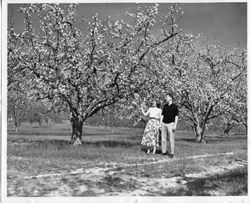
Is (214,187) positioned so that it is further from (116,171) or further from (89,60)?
(89,60)

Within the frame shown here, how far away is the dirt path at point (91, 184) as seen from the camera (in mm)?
6617

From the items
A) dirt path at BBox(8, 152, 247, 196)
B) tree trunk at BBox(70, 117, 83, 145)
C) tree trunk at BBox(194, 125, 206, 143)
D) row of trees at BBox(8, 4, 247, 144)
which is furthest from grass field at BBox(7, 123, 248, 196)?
tree trunk at BBox(194, 125, 206, 143)

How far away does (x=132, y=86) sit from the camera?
9703 millimetres

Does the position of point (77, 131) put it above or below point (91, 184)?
above


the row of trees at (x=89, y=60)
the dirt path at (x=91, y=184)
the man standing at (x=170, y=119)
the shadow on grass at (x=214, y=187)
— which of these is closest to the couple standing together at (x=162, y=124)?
the man standing at (x=170, y=119)

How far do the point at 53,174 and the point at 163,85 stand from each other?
418 centimetres

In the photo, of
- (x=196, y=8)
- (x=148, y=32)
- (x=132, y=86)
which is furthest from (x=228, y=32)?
(x=132, y=86)

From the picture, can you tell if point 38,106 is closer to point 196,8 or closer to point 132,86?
point 132,86

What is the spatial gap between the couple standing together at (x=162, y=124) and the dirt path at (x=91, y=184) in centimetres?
146

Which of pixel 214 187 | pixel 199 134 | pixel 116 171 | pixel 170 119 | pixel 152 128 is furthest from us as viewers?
pixel 199 134

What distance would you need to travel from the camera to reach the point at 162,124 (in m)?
8.69

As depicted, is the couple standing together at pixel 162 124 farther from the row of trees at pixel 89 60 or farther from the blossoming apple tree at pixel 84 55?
the blossoming apple tree at pixel 84 55

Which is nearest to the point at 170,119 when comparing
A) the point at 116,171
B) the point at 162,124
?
the point at 162,124

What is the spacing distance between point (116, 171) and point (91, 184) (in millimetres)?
689
